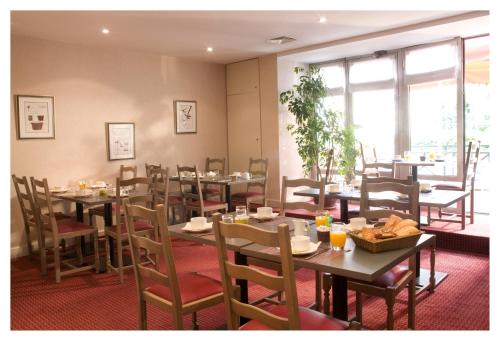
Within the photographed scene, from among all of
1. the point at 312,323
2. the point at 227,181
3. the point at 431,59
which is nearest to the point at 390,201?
the point at 312,323

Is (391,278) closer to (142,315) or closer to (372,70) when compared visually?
(142,315)

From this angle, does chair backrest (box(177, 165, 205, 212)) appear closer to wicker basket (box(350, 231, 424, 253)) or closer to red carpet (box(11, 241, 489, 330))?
red carpet (box(11, 241, 489, 330))

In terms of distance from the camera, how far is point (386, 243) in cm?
226

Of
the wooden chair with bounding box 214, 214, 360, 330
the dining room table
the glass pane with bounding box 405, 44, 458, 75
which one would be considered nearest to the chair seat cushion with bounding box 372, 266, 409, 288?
the wooden chair with bounding box 214, 214, 360, 330

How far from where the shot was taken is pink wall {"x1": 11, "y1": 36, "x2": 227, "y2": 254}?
5387 millimetres

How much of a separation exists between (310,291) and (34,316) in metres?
2.19

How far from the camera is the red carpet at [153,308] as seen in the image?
3.17m

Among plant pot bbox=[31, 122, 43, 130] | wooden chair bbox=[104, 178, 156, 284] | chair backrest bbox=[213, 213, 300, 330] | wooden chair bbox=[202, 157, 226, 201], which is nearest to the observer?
chair backrest bbox=[213, 213, 300, 330]

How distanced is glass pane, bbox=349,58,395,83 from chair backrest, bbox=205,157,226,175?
257 cm

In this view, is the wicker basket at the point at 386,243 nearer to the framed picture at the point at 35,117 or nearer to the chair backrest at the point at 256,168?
the chair backrest at the point at 256,168

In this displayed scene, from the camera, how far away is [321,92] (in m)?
7.07

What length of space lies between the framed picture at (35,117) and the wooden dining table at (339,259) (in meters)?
3.56

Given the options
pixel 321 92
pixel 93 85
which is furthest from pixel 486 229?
pixel 93 85

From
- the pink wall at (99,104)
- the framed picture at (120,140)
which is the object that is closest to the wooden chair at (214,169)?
the pink wall at (99,104)
